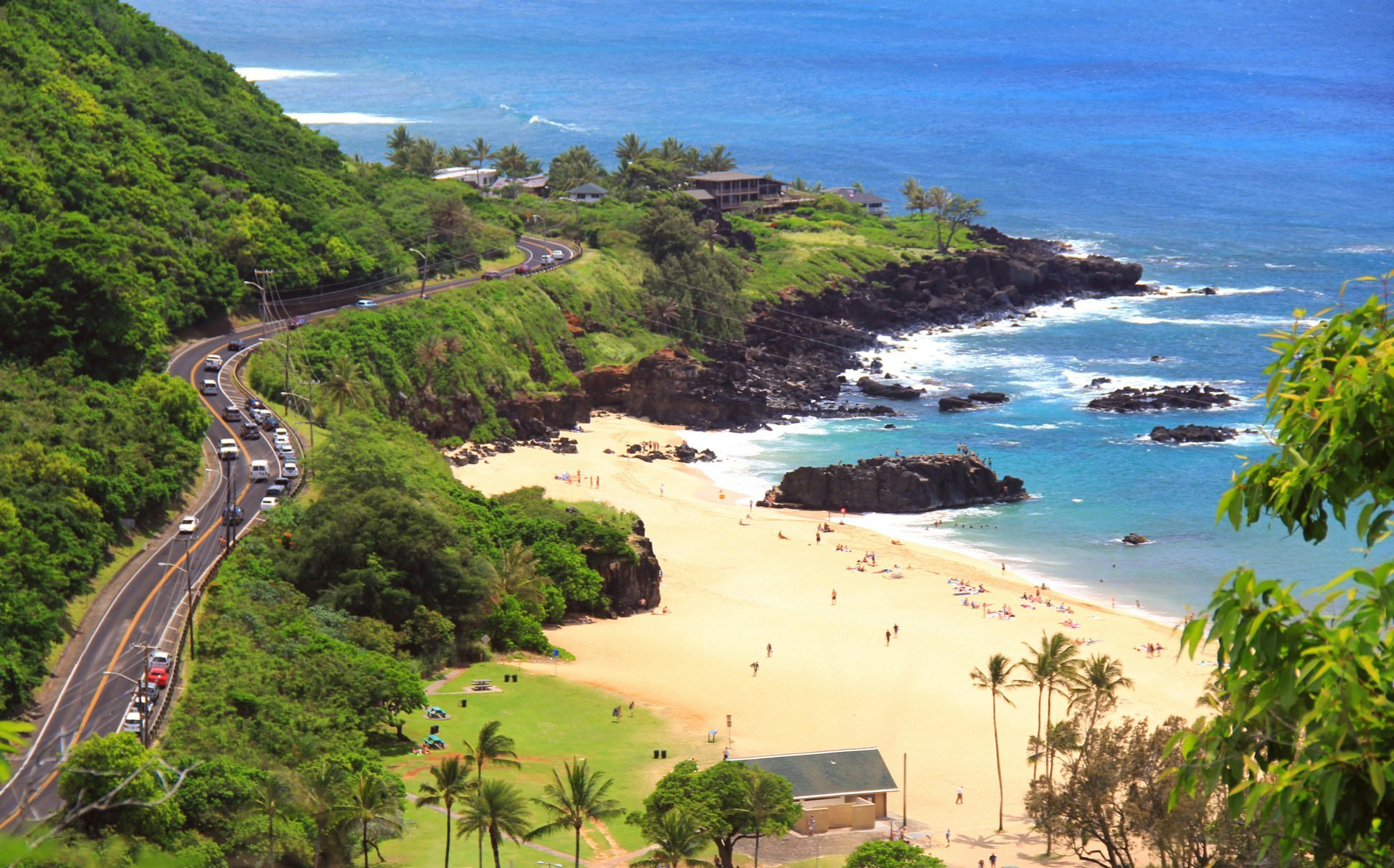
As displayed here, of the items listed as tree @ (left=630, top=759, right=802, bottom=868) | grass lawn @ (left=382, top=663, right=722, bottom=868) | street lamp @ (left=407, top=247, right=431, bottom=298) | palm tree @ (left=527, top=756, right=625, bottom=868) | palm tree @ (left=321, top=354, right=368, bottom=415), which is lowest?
grass lawn @ (left=382, top=663, right=722, bottom=868)

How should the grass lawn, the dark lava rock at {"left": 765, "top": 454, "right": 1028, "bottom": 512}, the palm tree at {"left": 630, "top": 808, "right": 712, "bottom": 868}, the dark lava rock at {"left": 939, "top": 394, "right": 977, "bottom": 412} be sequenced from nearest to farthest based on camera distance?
the palm tree at {"left": 630, "top": 808, "right": 712, "bottom": 868}
the grass lawn
the dark lava rock at {"left": 765, "top": 454, "right": 1028, "bottom": 512}
the dark lava rock at {"left": 939, "top": 394, "right": 977, "bottom": 412}

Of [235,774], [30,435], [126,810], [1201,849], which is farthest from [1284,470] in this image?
[30,435]

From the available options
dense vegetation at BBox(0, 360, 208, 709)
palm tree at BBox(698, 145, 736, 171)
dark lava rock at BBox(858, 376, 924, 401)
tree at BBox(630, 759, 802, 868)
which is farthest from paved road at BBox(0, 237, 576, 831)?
palm tree at BBox(698, 145, 736, 171)

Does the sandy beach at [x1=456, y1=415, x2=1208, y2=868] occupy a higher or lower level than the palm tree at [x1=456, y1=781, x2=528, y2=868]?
lower

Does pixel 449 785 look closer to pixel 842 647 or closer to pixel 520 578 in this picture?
pixel 520 578

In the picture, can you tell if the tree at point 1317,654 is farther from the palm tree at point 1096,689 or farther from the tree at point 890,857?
the palm tree at point 1096,689

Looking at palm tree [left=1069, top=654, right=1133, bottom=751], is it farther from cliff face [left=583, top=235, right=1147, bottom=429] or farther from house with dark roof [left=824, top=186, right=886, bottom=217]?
house with dark roof [left=824, top=186, right=886, bottom=217]
